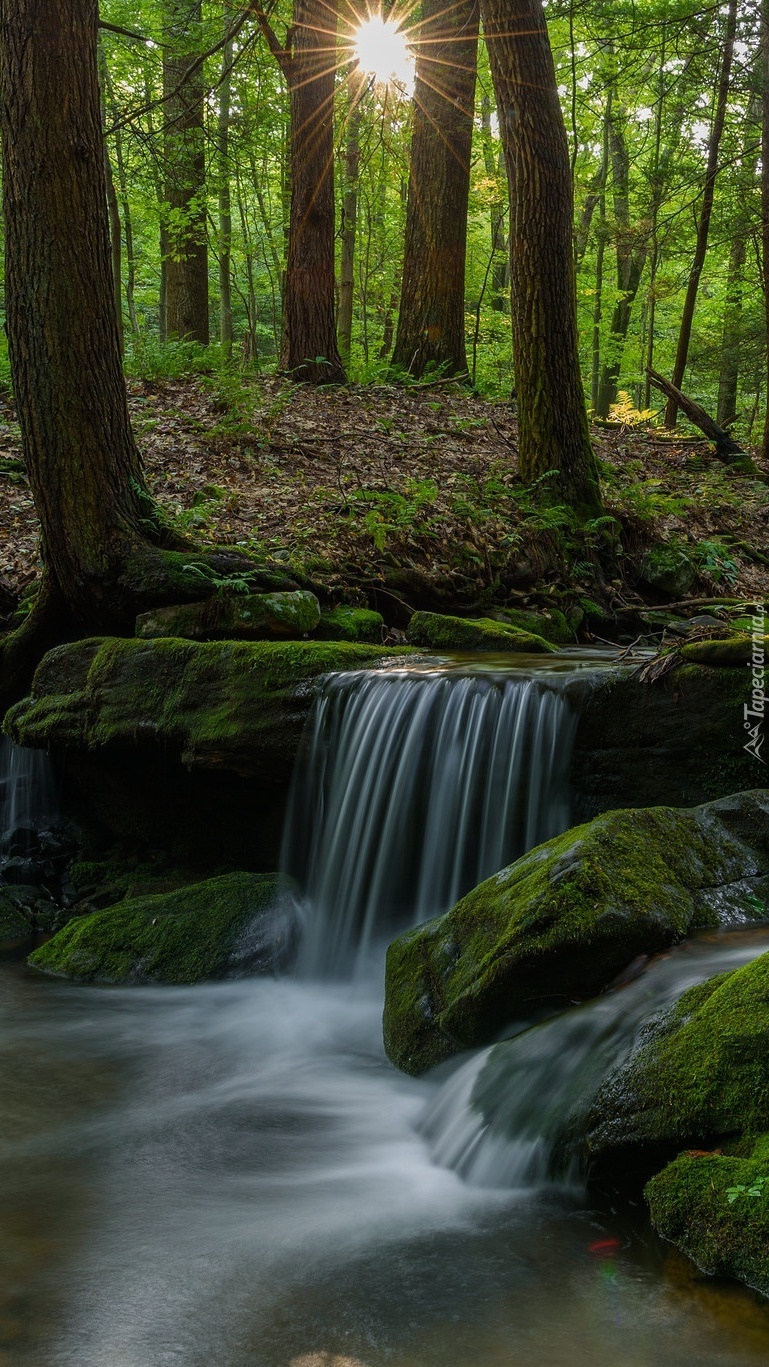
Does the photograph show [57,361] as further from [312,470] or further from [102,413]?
[312,470]

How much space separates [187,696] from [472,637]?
2342mm

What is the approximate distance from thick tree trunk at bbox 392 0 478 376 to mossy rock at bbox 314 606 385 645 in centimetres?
781

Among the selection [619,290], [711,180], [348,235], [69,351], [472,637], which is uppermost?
[619,290]

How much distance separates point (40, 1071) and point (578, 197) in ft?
93.2

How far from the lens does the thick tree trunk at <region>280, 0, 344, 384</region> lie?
14.2 m

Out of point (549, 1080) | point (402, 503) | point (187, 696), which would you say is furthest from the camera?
point (402, 503)

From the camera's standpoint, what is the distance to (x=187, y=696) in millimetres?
7234

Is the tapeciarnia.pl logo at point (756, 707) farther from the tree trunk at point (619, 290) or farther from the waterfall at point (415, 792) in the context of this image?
the tree trunk at point (619, 290)

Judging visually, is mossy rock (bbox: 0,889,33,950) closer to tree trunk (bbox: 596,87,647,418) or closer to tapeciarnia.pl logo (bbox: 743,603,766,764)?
tapeciarnia.pl logo (bbox: 743,603,766,764)

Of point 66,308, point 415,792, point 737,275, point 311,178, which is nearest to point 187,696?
point 415,792

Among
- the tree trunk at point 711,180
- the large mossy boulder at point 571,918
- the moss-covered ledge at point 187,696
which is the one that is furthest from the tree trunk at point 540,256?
the large mossy boulder at point 571,918

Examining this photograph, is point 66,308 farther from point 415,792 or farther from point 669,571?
point 669,571

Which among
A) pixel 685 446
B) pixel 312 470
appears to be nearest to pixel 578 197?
pixel 685 446

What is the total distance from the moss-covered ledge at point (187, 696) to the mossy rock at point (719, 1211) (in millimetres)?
4251
